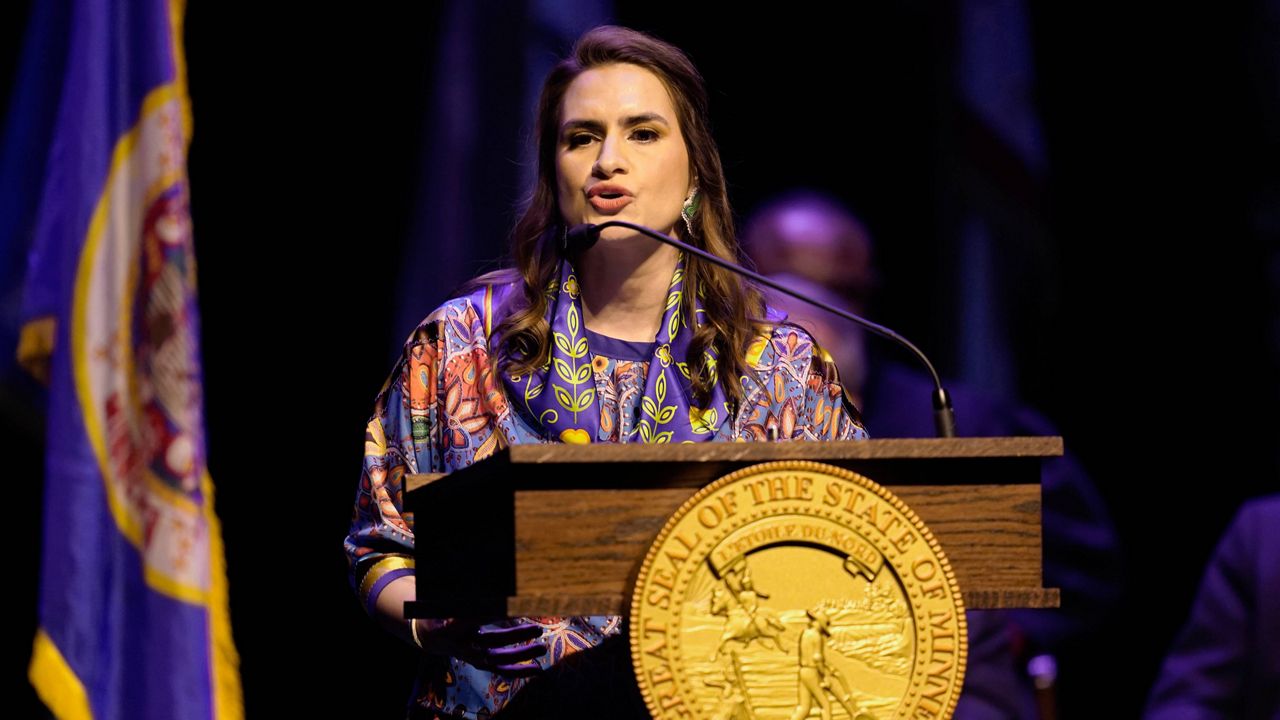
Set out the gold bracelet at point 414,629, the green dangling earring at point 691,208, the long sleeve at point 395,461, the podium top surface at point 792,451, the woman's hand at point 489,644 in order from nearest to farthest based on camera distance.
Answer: the podium top surface at point 792,451 → the woman's hand at point 489,644 → the gold bracelet at point 414,629 → the long sleeve at point 395,461 → the green dangling earring at point 691,208

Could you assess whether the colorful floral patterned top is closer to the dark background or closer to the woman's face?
the woman's face

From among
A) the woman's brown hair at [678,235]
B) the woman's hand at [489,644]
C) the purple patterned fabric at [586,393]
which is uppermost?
the woman's brown hair at [678,235]

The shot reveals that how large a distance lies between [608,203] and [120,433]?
1260 millimetres

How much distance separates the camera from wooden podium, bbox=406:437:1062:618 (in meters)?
1.53

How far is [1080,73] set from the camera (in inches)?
188

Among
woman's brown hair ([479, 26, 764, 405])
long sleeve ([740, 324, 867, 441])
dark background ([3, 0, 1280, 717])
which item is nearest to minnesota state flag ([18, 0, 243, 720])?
woman's brown hair ([479, 26, 764, 405])

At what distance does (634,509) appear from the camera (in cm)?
155

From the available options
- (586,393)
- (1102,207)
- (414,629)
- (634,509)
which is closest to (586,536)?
(634,509)

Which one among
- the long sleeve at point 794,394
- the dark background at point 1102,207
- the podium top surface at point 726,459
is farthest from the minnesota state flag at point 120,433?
the dark background at point 1102,207

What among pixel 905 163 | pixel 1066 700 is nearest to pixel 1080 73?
pixel 905 163

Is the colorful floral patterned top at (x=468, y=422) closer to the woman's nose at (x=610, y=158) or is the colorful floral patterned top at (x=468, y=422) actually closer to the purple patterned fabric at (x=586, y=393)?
the purple patterned fabric at (x=586, y=393)

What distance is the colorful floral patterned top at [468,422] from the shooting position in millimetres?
1935

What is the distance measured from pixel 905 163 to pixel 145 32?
247 centimetres

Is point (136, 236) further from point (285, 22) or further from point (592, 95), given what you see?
point (592, 95)
